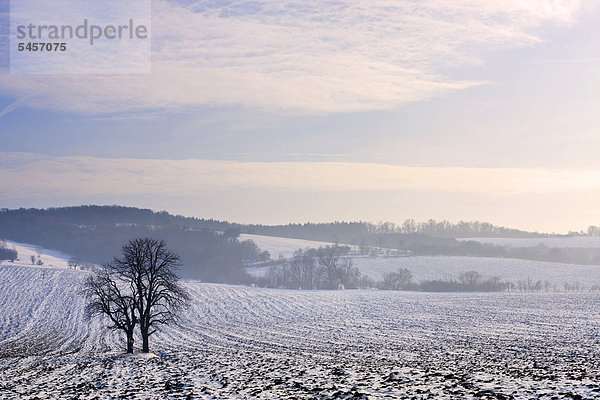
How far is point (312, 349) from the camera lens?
116 ft

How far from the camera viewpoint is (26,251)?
167750 millimetres

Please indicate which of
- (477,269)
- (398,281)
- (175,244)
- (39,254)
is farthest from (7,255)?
(477,269)

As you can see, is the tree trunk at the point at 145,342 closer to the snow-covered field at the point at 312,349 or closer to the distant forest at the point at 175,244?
the snow-covered field at the point at 312,349

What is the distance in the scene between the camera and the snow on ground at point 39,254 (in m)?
152

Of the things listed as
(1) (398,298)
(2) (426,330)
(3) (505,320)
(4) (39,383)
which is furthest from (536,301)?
(4) (39,383)

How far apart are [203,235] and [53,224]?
60082mm

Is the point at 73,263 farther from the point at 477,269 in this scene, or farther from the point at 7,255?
the point at 477,269

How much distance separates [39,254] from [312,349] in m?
155

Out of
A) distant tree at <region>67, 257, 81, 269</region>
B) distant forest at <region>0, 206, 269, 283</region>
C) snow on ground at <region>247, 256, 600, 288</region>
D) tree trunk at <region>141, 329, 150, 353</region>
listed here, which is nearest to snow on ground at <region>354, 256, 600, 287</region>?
snow on ground at <region>247, 256, 600, 288</region>

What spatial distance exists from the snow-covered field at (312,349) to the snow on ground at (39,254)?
3038 inches

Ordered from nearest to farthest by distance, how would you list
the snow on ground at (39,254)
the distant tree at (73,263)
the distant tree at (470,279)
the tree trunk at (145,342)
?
the tree trunk at (145,342)
the distant tree at (470,279)
the distant tree at (73,263)
the snow on ground at (39,254)

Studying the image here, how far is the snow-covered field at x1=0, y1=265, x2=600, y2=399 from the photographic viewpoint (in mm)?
18781

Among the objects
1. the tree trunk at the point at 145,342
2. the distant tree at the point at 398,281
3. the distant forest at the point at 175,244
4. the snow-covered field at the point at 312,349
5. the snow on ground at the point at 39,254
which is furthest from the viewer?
the distant forest at the point at 175,244

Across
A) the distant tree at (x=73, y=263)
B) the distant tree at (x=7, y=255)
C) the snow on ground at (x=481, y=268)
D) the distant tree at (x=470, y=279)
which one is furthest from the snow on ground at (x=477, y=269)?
the distant tree at (x=7, y=255)
